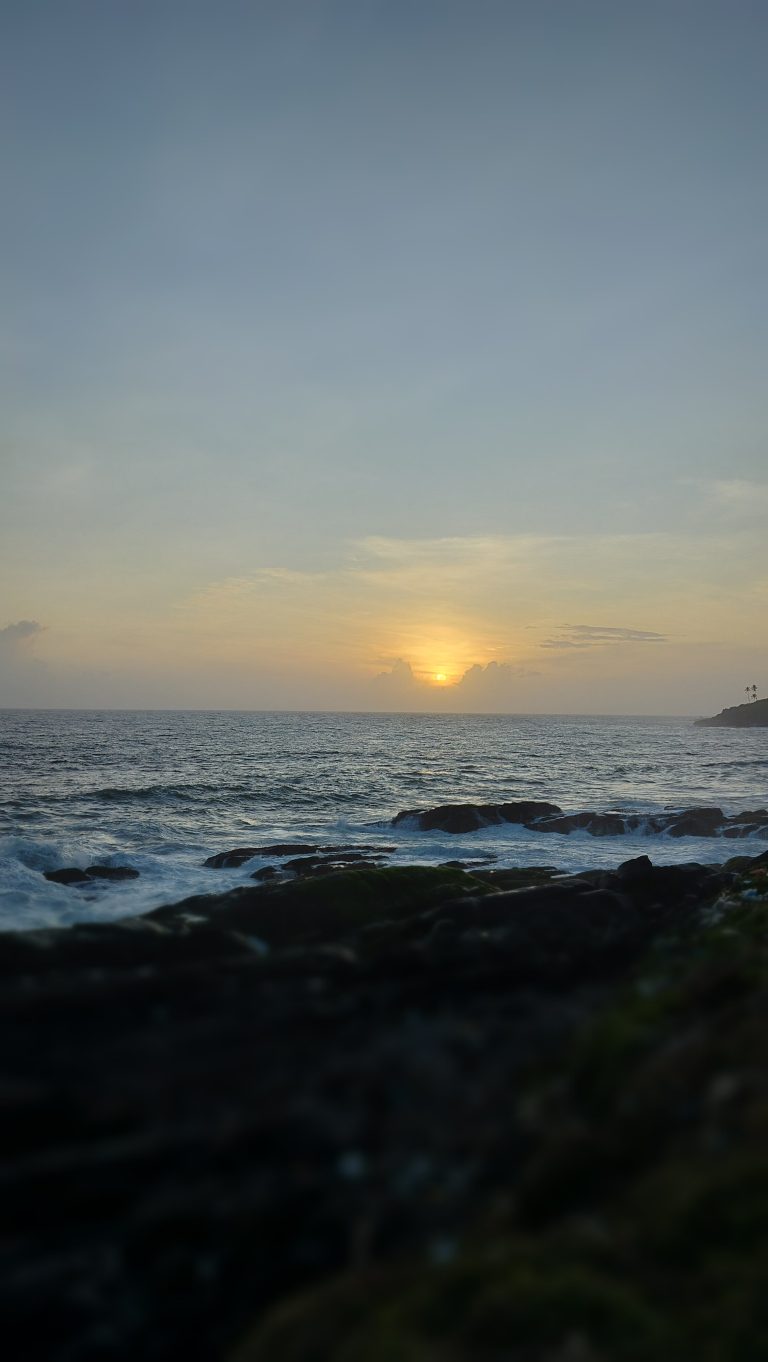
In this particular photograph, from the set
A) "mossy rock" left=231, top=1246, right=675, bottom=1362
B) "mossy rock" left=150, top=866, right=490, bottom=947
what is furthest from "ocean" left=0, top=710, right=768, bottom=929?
"mossy rock" left=231, top=1246, right=675, bottom=1362

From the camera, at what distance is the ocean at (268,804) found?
1005 inches

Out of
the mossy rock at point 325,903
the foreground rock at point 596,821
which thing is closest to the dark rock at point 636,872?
the mossy rock at point 325,903

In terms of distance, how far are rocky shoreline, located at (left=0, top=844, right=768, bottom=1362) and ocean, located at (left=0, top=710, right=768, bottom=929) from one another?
39.5 feet

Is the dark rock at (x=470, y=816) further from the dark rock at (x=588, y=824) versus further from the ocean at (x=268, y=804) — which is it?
the dark rock at (x=588, y=824)

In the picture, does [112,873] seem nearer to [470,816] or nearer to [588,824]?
[470,816]

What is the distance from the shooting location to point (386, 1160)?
632cm

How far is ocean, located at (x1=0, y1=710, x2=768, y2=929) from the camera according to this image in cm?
2552

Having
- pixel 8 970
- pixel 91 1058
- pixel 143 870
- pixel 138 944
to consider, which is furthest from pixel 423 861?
pixel 91 1058

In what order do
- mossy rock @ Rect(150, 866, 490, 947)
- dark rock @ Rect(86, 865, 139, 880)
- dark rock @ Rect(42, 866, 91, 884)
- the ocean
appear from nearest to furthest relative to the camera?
mossy rock @ Rect(150, 866, 490, 947) < dark rock @ Rect(42, 866, 91, 884) < dark rock @ Rect(86, 865, 139, 880) < the ocean

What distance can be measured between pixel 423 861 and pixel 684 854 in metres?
11.8

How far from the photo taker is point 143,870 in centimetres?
2648

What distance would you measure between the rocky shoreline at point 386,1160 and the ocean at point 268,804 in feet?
39.5

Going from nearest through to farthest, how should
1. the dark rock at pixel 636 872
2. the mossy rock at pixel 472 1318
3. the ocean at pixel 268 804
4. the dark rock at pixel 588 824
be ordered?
the mossy rock at pixel 472 1318
the dark rock at pixel 636 872
the ocean at pixel 268 804
the dark rock at pixel 588 824

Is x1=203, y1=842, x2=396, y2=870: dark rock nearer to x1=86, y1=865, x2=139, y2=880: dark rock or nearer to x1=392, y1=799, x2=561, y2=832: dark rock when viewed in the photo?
x1=86, y1=865, x2=139, y2=880: dark rock
